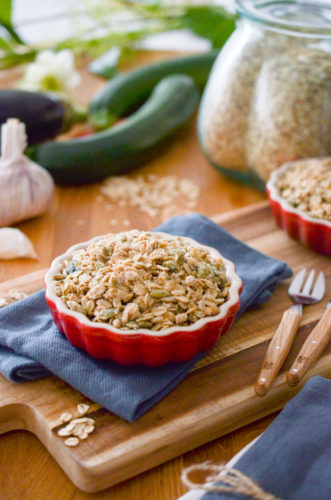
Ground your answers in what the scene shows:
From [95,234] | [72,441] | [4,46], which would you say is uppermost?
[4,46]

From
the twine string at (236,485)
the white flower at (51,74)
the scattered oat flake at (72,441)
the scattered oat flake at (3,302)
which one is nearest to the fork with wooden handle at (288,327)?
the twine string at (236,485)

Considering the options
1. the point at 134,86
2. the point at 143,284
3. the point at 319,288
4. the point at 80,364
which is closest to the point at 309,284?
the point at 319,288

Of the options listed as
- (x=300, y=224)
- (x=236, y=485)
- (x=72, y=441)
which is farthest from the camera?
(x=300, y=224)

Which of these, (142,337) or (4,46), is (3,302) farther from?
(4,46)

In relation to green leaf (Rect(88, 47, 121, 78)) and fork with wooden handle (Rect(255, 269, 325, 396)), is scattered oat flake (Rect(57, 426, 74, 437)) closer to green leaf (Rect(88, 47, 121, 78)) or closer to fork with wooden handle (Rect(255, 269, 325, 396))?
fork with wooden handle (Rect(255, 269, 325, 396))

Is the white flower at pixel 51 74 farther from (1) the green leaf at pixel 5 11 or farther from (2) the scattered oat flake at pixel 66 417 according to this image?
(2) the scattered oat flake at pixel 66 417

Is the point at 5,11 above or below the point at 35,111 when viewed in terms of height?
above
